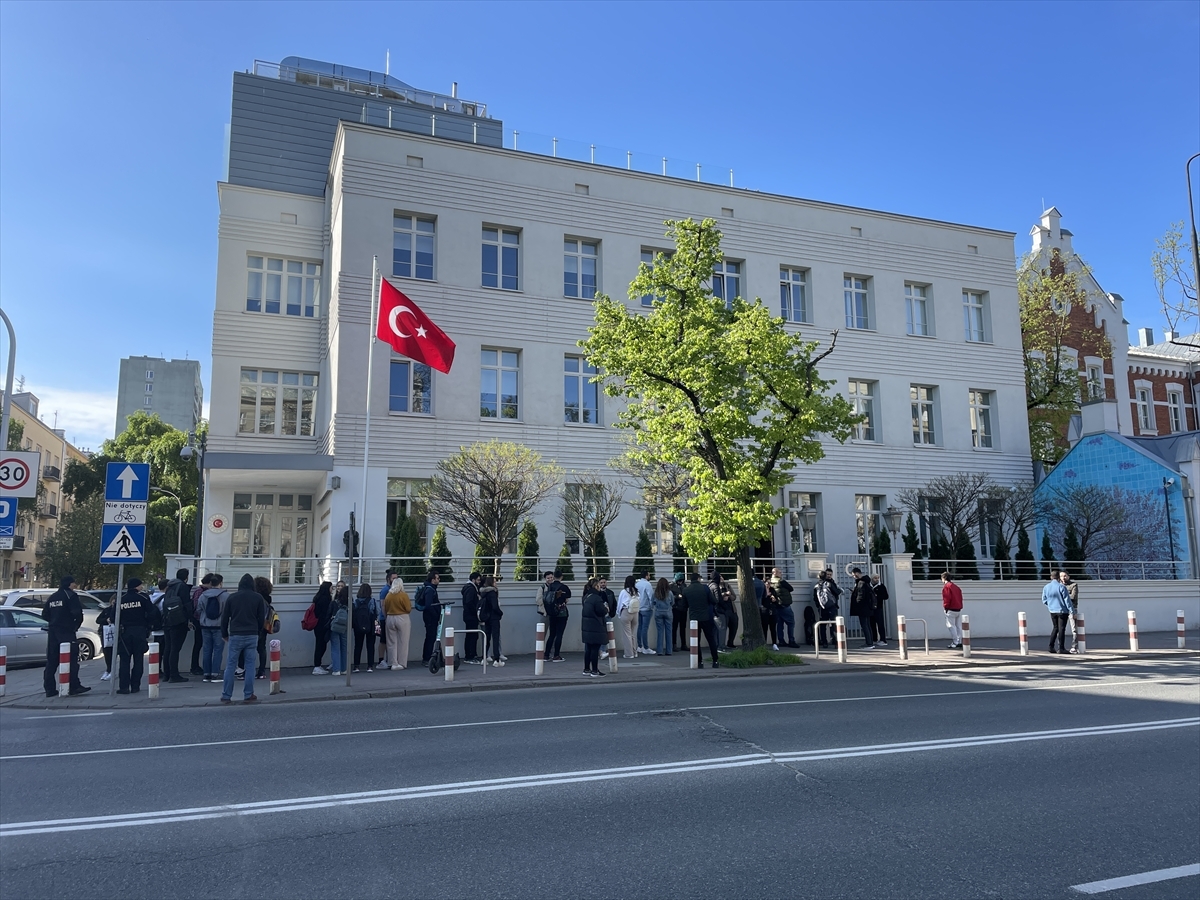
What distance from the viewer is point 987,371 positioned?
34.1m

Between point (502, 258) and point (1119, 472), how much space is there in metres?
22.6

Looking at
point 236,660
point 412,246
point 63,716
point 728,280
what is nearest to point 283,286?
point 412,246

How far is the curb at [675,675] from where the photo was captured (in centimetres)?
1328

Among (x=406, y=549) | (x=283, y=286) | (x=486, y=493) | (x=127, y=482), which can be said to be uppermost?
(x=283, y=286)

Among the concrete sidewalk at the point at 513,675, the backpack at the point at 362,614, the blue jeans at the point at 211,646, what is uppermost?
→ the backpack at the point at 362,614

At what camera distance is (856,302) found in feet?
108

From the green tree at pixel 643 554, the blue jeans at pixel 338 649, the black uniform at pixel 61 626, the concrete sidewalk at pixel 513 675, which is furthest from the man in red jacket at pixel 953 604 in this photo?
the black uniform at pixel 61 626

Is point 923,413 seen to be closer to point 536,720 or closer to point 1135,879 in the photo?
point 536,720

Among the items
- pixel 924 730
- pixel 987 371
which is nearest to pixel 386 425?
pixel 924 730

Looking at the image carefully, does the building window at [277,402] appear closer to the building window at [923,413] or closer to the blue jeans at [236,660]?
the blue jeans at [236,660]

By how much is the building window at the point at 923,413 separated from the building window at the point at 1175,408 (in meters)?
20.7

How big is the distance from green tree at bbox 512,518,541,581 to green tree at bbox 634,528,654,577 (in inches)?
105

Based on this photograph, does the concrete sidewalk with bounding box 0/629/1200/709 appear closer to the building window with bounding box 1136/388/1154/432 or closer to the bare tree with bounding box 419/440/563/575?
the bare tree with bounding box 419/440/563/575

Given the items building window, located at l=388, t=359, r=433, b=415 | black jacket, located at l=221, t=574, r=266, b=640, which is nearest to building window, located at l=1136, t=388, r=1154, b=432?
building window, located at l=388, t=359, r=433, b=415
